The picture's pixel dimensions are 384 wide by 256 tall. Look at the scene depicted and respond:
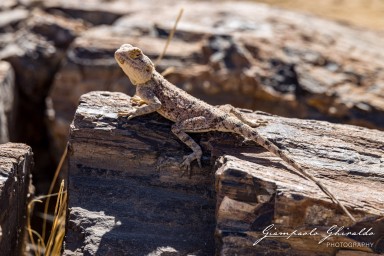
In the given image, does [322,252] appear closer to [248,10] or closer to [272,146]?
[272,146]

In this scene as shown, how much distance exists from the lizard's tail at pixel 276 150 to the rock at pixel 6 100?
163 inches

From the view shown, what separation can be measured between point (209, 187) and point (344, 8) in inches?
504

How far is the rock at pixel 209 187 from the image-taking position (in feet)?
14.2

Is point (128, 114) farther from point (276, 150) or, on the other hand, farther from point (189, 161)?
point (276, 150)

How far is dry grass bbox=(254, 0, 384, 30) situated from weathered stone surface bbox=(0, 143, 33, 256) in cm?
1157

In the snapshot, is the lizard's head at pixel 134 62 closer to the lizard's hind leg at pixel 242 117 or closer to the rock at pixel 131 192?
the rock at pixel 131 192

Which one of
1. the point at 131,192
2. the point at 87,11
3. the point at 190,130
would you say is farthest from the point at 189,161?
the point at 87,11

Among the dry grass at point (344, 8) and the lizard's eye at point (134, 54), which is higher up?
the lizard's eye at point (134, 54)

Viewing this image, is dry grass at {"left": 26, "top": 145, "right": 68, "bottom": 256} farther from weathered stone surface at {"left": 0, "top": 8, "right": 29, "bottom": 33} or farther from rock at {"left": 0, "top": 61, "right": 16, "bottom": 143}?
weathered stone surface at {"left": 0, "top": 8, "right": 29, "bottom": 33}

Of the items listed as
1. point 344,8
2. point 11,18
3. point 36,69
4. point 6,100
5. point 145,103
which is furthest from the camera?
point 344,8

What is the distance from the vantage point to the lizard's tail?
4.32 meters

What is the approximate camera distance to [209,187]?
4.91 m

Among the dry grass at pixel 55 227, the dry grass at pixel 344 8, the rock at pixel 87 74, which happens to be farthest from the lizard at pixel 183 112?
the dry grass at pixel 344 8

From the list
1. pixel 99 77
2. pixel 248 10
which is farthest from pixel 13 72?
pixel 248 10
